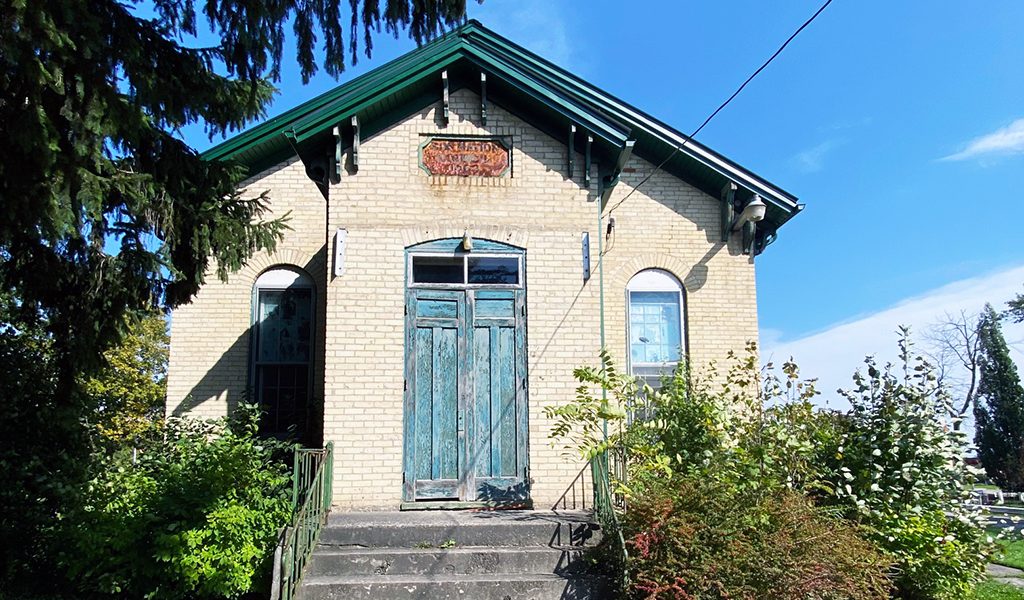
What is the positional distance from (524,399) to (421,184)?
2.86 meters

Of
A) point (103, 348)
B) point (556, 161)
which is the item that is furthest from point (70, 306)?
point (556, 161)

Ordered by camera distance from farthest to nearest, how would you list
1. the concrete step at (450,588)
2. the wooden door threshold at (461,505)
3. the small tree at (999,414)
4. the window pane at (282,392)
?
the small tree at (999,414), the window pane at (282,392), the wooden door threshold at (461,505), the concrete step at (450,588)

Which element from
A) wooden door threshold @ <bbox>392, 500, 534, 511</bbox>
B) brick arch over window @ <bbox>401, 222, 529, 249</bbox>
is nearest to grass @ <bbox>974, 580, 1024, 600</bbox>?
wooden door threshold @ <bbox>392, 500, 534, 511</bbox>

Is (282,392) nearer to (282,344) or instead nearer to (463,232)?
(282,344)

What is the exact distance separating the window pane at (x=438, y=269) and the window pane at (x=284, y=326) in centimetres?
360

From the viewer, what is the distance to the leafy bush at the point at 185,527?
697 centimetres

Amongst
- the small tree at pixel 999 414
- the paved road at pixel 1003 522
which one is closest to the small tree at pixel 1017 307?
the small tree at pixel 999 414

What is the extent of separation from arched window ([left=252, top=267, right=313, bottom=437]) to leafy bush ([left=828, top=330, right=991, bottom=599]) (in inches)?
299

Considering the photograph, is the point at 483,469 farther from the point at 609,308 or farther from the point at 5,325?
the point at 5,325

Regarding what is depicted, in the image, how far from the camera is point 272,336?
1201 cm

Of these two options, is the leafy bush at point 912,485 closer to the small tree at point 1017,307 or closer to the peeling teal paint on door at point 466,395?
the peeling teal paint on door at point 466,395

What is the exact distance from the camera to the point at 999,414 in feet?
106

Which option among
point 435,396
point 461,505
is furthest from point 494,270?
point 461,505

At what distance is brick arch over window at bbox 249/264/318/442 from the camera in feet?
38.8
